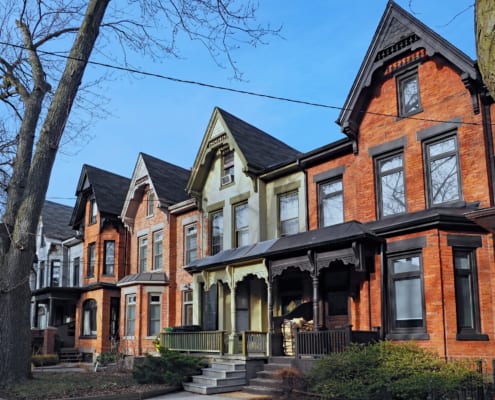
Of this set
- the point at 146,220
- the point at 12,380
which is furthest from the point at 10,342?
the point at 146,220

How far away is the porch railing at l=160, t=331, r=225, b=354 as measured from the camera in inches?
703

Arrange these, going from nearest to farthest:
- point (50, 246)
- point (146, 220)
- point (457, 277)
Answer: point (457, 277)
point (146, 220)
point (50, 246)

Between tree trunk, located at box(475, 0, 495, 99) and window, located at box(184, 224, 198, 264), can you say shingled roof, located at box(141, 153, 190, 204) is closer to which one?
window, located at box(184, 224, 198, 264)

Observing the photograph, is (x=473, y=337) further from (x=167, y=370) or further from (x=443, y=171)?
(x=167, y=370)

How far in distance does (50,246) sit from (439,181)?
2943 cm

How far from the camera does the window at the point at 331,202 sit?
17.3m

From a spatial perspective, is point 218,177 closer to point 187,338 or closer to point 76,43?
point 187,338

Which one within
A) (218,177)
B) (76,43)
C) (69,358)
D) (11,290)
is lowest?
(69,358)

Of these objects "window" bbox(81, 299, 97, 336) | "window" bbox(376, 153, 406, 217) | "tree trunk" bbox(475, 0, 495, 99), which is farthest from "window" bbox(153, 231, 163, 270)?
"tree trunk" bbox(475, 0, 495, 99)

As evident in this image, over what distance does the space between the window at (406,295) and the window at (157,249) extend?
14490 millimetres

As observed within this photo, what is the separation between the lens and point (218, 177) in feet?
74.2

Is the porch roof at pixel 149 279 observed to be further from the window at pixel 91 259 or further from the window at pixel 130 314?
the window at pixel 91 259

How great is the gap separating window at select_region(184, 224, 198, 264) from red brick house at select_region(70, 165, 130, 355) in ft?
20.7

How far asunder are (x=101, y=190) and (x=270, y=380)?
1959 centimetres
